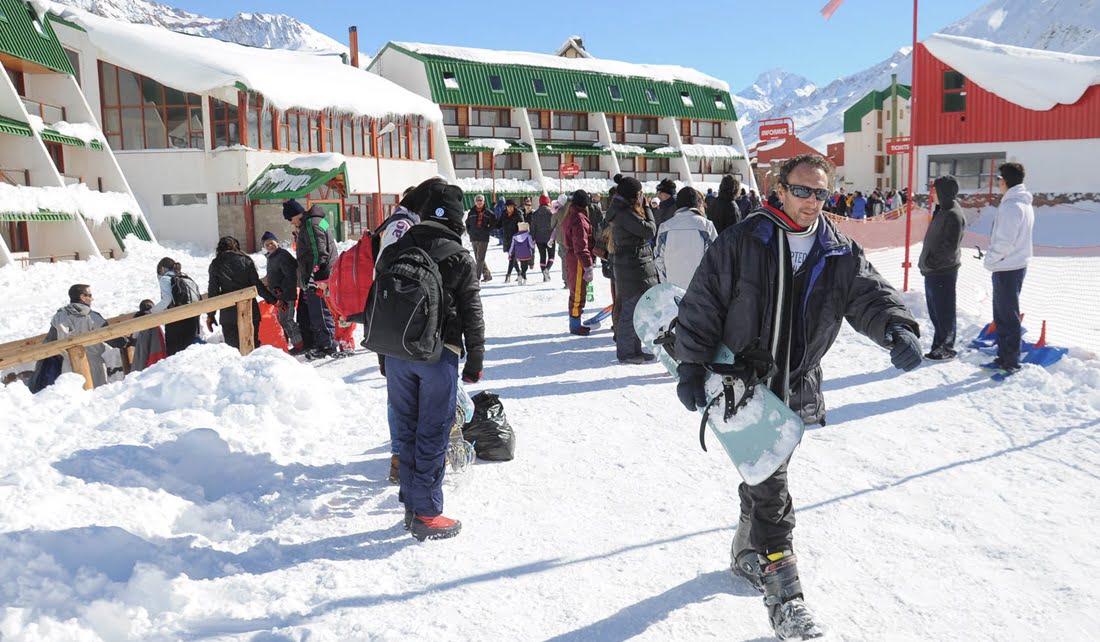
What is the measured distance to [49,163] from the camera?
70.5ft

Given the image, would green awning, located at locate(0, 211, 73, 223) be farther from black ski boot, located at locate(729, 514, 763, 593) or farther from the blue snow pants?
black ski boot, located at locate(729, 514, 763, 593)

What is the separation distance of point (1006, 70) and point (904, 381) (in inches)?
1017

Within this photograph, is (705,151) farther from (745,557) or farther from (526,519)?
(745,557)

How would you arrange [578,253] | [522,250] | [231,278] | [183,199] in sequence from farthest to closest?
[183,199] < [522,250] < [578,253] < [231,278]

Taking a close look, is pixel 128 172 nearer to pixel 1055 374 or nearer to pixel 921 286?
pixel 921 286

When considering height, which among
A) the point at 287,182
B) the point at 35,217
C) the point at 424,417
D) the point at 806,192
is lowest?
the point at 424,417

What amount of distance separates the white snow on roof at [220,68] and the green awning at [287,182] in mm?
2353

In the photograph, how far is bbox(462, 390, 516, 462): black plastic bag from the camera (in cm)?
528

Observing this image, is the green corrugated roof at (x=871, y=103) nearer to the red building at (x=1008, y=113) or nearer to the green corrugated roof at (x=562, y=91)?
the green corrugated roof at (x=562, y=91)

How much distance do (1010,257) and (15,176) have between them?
904 inches

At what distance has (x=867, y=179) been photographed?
6575 centimetres

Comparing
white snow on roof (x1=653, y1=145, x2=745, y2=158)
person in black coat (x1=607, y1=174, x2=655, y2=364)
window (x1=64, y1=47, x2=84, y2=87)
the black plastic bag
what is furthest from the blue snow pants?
white snow on roof (x1=653, y1=145, x2=745, y2=158)

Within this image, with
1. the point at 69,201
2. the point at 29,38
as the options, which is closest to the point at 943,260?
the point at 69,201

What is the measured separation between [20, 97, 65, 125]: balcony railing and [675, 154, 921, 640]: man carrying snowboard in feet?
81.9
